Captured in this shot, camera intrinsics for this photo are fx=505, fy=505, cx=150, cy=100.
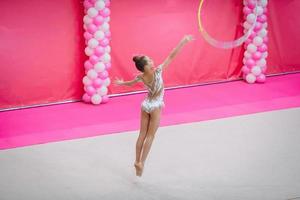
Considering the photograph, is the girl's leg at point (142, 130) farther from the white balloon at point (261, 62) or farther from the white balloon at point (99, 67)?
the white balloon at point (261, 62)

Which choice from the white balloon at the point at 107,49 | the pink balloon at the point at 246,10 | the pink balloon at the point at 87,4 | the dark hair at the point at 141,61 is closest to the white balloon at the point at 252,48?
the pink balloon at the point at 246,10

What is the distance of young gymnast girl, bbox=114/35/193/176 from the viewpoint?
5.11 m

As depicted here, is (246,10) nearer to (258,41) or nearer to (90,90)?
(258,41)

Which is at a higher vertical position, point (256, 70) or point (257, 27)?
point (257, 27)

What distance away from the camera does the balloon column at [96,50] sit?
7.69 m

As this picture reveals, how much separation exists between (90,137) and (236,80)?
3609mm

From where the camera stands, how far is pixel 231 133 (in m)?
6.71

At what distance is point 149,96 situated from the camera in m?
5.23

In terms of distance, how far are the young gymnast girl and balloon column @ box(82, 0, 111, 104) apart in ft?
8.36

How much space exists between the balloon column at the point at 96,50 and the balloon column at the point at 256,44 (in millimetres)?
2498

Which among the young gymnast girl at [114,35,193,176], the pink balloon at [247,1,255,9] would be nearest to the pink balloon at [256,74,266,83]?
the pink balloon at [247,1,255,9]

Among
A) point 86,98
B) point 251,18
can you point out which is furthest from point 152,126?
point 251,18

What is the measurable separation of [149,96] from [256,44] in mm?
4117

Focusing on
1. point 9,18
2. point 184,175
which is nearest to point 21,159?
point 184,175
